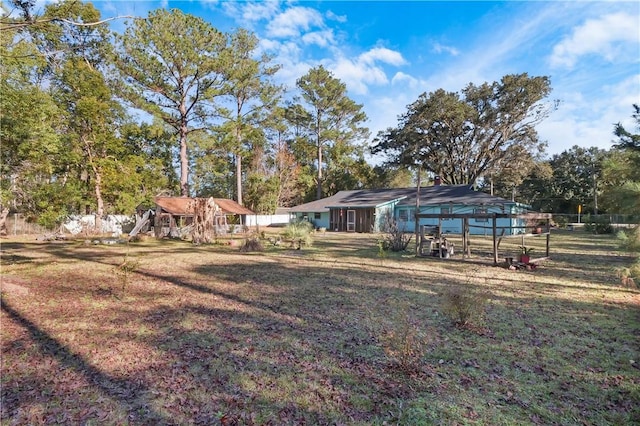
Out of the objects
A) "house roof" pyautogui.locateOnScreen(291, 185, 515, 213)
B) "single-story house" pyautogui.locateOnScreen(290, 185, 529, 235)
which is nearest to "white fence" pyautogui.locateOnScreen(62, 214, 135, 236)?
"house roof" pyautogui.locateOnScreen(291, 185, 515, 213)

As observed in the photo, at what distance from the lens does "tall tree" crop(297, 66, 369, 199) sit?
39.6m

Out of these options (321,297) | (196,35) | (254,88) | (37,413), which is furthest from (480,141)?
(37,413)

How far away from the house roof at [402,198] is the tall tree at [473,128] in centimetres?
684

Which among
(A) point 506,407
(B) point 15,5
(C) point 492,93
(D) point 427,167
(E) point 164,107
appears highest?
(C) point 492,93

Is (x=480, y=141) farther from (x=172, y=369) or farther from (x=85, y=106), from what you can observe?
(x=172, y=369)

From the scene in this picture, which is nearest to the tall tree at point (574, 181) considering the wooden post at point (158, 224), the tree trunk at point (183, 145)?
the tree trunk at point (183, 145)

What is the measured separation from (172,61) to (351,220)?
58.7 ft

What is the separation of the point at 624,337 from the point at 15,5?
911cm

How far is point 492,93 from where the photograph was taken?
3312cm

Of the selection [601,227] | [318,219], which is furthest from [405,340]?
[318,219]

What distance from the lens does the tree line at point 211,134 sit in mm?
11109

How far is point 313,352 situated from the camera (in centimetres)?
440

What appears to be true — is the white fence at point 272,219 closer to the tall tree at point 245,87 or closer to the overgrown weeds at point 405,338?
the tall tree at point 245,87

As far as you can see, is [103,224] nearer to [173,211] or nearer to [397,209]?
[173,211]
